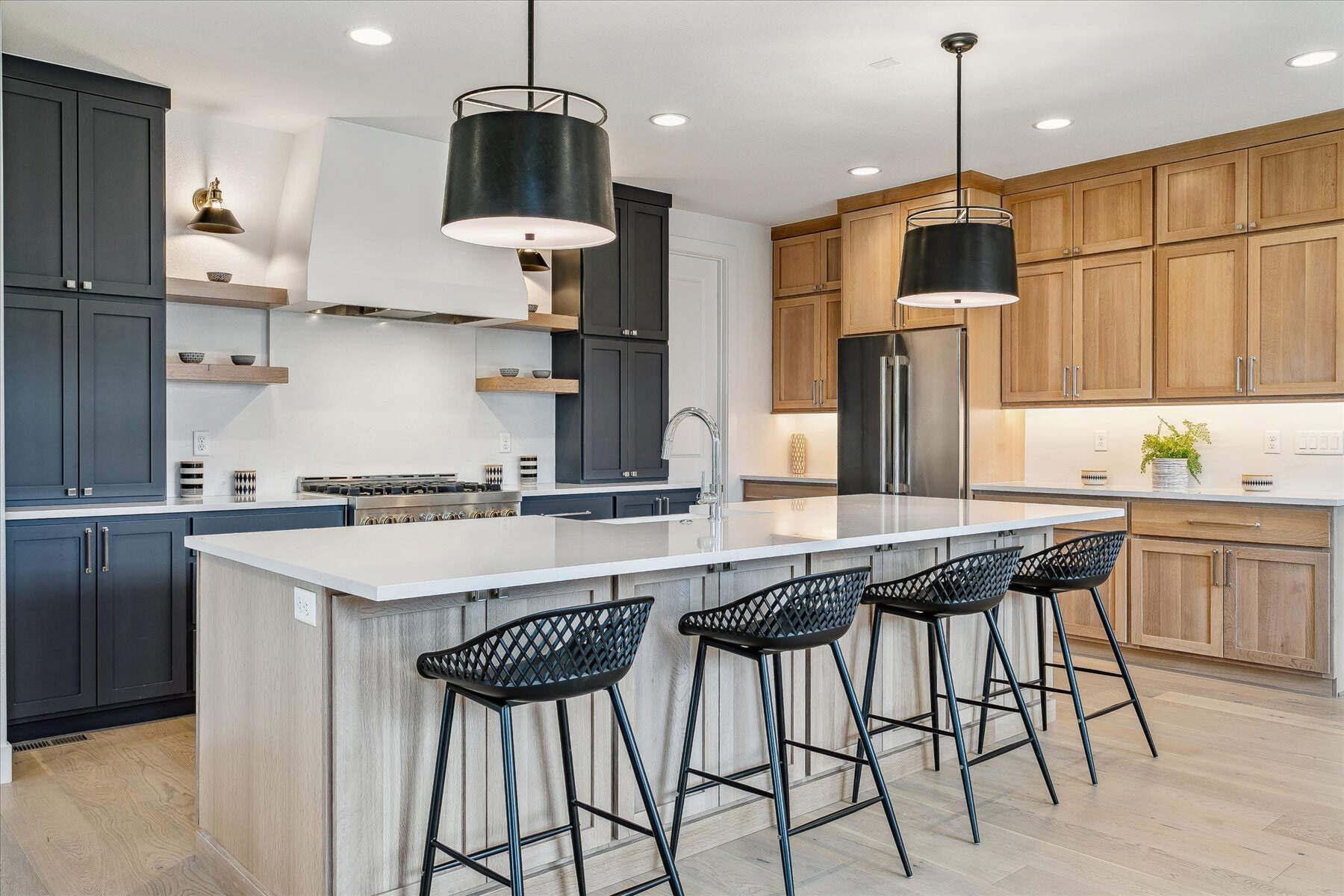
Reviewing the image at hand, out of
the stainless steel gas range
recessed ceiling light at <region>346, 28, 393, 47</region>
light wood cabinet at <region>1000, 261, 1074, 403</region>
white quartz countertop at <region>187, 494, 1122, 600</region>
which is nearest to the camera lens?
white quartz countertop at <region>187, 494, 1122, 600</region>

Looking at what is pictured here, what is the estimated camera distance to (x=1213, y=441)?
512 cm

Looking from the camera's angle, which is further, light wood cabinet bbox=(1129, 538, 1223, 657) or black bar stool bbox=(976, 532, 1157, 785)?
light wood cabinet bbox=(1129, 538, 1223, 657)

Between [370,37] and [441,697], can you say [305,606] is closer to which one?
[441,697]

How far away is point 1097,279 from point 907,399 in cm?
117

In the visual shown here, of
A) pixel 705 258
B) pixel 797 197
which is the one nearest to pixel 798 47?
pixel 797 197

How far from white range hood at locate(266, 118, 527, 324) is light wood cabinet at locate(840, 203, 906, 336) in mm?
2247

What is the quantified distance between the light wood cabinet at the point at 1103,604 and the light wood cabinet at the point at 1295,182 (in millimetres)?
1621

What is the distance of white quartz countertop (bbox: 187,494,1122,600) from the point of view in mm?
2105

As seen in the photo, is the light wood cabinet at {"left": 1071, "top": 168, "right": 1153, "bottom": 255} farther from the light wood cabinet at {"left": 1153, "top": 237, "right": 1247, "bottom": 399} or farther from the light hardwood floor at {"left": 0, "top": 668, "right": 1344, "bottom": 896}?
the light hardwood floor at {"left": 0, "top": 668, "right": 1344, "bottom": 896}

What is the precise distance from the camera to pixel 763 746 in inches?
117

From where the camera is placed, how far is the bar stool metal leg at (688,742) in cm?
262

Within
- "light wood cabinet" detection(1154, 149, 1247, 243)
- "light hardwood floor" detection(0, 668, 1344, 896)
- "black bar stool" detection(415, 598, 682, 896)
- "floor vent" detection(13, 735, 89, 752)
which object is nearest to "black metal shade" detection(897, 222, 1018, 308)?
"light hardwood floor" detection(0, 668, 1344, 896)

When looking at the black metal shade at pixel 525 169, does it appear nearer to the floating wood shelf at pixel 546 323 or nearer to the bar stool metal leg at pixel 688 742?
the bar stool metal leg at pixel 688 742

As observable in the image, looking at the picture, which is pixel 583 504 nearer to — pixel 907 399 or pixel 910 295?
pixel 907 399
